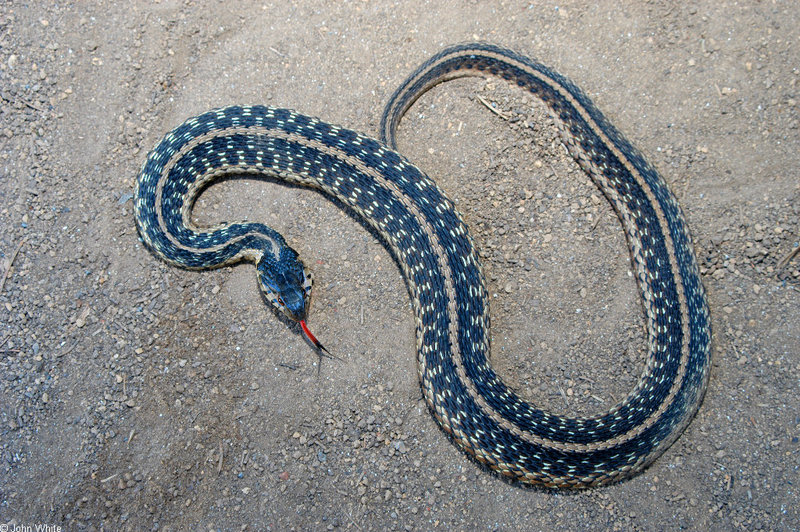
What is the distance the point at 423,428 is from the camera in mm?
5707

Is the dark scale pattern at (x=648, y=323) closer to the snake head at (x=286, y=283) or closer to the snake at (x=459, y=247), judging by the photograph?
the snake at (x=459, y=247)

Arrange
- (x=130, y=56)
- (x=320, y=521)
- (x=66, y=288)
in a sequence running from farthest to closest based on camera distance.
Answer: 1. (x=130, y=56)
2. (x=66, y=288)
3. (x=320, y=521)

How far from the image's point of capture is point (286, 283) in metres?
5.84

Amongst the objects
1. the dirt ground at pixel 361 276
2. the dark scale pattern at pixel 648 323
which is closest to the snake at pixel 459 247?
the dark scale pattern at pixel 648 323

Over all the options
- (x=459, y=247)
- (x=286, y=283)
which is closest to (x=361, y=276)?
(x=286, y=283)

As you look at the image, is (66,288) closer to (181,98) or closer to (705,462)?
(181,98)

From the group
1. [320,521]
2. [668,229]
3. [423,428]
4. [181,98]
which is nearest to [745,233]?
[668,229]

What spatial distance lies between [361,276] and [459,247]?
1.41 metres

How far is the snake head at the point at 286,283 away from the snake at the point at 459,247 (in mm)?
18

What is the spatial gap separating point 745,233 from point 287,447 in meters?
6.30

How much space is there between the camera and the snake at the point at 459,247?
5203 mm

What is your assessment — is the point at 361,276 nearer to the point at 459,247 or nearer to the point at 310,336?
the point at 310,336

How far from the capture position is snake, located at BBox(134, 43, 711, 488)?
5.20 metres

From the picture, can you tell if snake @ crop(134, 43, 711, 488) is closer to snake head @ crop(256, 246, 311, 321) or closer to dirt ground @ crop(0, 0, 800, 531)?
snake head @ crop(256, 246, 311, 321)
